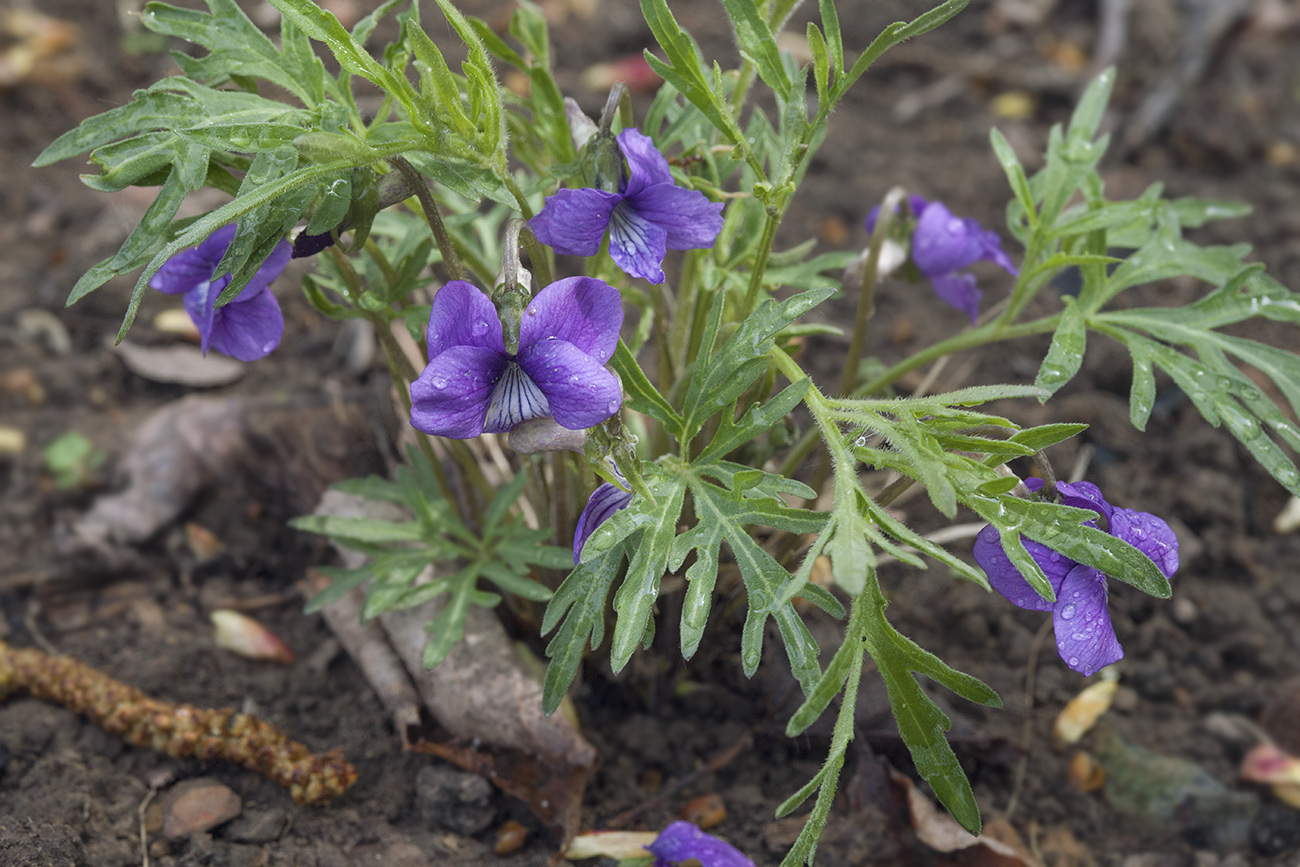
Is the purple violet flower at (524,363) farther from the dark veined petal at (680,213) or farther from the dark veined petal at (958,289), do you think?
the dark veined petal at (958,289)

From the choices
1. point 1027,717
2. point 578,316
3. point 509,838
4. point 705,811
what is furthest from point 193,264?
point 1027,717

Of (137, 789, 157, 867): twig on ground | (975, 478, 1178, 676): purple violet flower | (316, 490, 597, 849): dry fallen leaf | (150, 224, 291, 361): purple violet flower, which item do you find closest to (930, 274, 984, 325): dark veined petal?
(975, 478, 1178, 676): purple violet flower

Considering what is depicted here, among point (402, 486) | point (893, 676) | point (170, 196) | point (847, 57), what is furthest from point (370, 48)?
point (893, 676)

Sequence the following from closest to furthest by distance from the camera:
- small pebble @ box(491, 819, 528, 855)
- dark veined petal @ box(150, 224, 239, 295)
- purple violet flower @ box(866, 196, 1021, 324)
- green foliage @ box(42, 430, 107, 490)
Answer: dark veined petal @ box(150, 224, 239, 295) < small pebble @ box(491, 819, 528, 855) < purple violet flower @ box(866, 196, 1021, 324) < green foliage @ box(42, 430, 107, 490)

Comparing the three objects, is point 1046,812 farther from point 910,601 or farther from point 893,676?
point 893,676

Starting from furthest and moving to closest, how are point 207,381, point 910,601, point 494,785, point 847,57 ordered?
point 847,57 < point 207,381 < point 910,601 < point 494,785

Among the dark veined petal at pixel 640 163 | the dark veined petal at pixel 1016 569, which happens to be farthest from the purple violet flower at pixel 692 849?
the dark veined petal at pixel 640 163

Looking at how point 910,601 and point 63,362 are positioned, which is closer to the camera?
point 910,601

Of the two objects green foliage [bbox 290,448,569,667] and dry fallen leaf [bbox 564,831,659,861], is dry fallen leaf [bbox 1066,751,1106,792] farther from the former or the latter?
green foliage [bbox 290,448,569,667]
